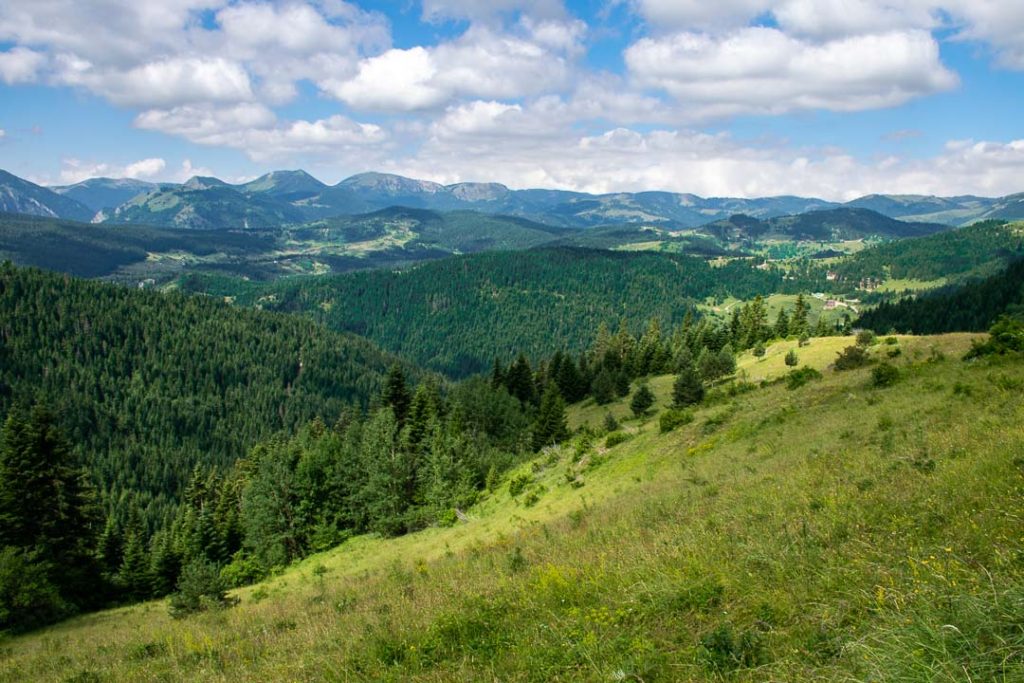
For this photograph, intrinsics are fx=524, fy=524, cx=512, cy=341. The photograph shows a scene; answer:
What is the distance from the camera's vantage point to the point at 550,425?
63406mm

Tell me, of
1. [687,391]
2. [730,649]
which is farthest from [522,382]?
[730,649]

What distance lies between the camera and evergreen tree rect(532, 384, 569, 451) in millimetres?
62594

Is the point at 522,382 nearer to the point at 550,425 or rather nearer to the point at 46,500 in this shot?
the point at 550,425

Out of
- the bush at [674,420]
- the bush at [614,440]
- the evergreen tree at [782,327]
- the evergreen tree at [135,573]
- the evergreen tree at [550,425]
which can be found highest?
the evergreen tree at [782,327]

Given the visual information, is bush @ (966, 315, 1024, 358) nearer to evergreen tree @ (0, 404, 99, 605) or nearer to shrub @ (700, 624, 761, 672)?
shrub @ (700, 624, 761, 672)

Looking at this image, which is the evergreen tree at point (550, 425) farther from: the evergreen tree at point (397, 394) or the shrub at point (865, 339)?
the shrub at point (865, 339)

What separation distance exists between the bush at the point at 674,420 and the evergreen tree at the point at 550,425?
1031 inches

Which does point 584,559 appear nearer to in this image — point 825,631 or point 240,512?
point 825,631

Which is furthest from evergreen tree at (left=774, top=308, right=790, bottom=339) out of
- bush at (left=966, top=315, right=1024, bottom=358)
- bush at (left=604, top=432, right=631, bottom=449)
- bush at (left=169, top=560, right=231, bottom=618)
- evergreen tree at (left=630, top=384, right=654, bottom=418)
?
bush at (left=169, top=560, right=231, bottom=618)

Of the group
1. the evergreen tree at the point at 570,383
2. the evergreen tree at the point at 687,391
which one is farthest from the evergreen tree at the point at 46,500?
the evergreen tree at the point at 570,383

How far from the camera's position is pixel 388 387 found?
6262 cm

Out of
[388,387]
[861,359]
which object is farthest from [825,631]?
[388,387]

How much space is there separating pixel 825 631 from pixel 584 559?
5.60 metres

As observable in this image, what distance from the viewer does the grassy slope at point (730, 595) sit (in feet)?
19.8
